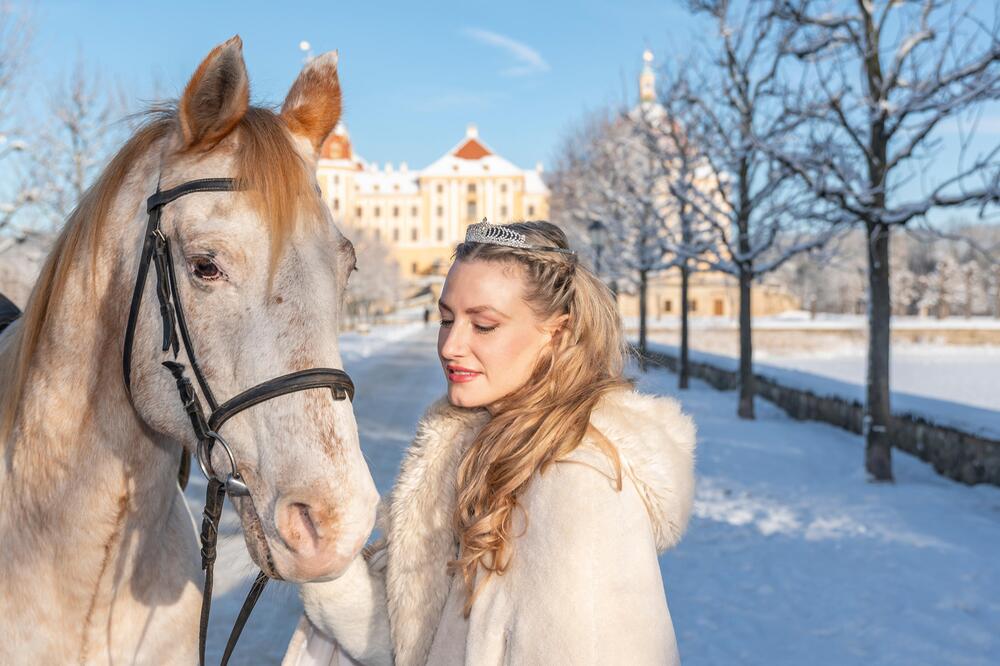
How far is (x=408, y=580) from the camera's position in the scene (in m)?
1.92

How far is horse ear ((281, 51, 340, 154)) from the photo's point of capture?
6.48ft

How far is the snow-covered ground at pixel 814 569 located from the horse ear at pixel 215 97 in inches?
46.5

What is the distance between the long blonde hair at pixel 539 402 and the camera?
178cm

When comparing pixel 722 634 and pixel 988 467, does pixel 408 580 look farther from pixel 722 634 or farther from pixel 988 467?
pixel 988 467

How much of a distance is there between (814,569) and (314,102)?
5265mm

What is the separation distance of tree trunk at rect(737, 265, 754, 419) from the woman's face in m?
11.3

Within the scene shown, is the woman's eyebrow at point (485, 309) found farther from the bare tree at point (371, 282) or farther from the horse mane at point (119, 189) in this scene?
the bare tree at point (371, 282)

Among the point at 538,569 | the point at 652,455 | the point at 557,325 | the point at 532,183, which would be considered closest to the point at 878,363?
the point at 557,325

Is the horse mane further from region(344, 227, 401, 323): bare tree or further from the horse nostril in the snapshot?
region(344, 227, 401, 323): bare tree

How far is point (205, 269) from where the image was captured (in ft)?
5.41

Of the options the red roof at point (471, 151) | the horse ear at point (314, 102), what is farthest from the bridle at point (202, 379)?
the red roof at point (471, 151)

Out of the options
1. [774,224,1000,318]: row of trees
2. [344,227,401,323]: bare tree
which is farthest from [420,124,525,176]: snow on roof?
[774,224,1000,318]: row of trees

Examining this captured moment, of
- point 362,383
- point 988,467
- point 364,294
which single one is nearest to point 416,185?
point 364,294

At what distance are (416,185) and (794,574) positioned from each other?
9273 centimetres
